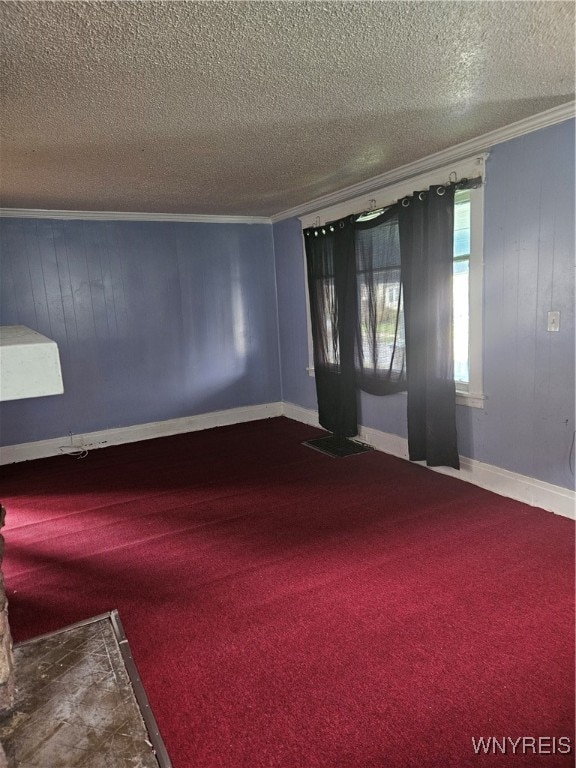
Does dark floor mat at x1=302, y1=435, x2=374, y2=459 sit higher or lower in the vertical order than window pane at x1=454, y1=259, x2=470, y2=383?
lower

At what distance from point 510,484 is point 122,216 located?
13.5 ft

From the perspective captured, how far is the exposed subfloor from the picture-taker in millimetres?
1557

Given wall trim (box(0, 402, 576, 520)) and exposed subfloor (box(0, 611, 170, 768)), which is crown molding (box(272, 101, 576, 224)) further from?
exposed subfloor (box(0, 611, 170, 768))

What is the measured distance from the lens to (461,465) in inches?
142

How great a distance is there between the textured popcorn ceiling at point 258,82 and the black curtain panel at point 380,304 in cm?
57

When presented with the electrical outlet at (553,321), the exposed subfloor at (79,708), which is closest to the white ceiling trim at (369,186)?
the electrical outlet at (553,321)

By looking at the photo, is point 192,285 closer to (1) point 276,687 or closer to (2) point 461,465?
(2) point 461,465

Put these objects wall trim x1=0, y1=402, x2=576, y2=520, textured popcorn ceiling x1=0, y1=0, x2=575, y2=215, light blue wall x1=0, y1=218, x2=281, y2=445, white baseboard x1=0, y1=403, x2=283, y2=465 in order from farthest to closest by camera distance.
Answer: white baseboard x1=0, y1=403, x2=283, y2=465 → light blue wall x1=0, y1=218, x2=281, y2=445 → wall trim x1=0, y1=402, x2=576, y2=520 → textured popcorn ceiling x1=0, y1=0, x2=575, y2=215

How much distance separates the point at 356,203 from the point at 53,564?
3.52 meters

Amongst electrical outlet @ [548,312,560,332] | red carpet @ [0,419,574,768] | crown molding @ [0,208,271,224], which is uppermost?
crown molding @ [0,208,271,224]

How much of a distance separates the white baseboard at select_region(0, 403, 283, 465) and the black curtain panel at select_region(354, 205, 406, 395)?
5.74ft

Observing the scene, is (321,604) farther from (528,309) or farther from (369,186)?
(369,186)

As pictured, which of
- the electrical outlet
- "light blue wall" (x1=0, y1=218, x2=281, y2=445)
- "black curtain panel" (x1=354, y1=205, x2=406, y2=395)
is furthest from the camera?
"light blue wall" (x1=0, y1=218, x2=281, y2=445)
